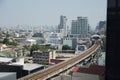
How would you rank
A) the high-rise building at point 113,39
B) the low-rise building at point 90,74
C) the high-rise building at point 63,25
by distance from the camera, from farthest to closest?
1. the high-rise building at point 63,25
2. the low-rise building at point 90,74
3. the high-rise building at point 113,39

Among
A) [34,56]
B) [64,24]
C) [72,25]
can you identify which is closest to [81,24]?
[72,25]

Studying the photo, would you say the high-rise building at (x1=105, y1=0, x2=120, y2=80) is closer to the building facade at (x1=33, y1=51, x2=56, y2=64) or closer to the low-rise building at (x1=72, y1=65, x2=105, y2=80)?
the low-rise building at (x1=72, y1=65, x2=105, y2=80)

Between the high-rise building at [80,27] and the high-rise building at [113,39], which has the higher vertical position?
the high-rise building at [80,27]

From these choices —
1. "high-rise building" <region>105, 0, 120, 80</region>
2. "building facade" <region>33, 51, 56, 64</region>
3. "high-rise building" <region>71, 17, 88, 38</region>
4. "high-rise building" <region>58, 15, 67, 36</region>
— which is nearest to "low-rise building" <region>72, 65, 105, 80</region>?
"high-rise building" <region>105, 0, 120, 80</region>

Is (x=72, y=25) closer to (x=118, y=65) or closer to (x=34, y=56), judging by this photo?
(x=34, y=56)

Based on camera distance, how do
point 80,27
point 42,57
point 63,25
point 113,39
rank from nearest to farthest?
1. point 113,39
2. point 42,57
3. point 80,27
4. point 63,25

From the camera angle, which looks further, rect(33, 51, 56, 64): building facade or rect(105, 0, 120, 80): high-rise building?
rect(33, 51, 56, 64): building facade

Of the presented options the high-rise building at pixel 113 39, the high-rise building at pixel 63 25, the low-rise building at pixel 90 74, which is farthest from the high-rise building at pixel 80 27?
the high-rise building at pixel 113 39

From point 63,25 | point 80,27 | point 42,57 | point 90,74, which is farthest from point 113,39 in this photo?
point 63,25

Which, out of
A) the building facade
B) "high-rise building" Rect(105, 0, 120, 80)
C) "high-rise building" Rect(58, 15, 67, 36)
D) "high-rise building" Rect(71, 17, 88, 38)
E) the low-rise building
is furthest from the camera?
"high-rise building" Rect(58, 15, 67, 36)

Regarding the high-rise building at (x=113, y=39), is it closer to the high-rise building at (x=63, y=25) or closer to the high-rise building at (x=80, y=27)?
the high-rise building at (x=80, y=27)

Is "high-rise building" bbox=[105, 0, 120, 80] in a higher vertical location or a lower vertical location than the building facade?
higher

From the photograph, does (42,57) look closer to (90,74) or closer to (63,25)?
(90,74)

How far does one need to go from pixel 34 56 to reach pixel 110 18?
31.5 ft
